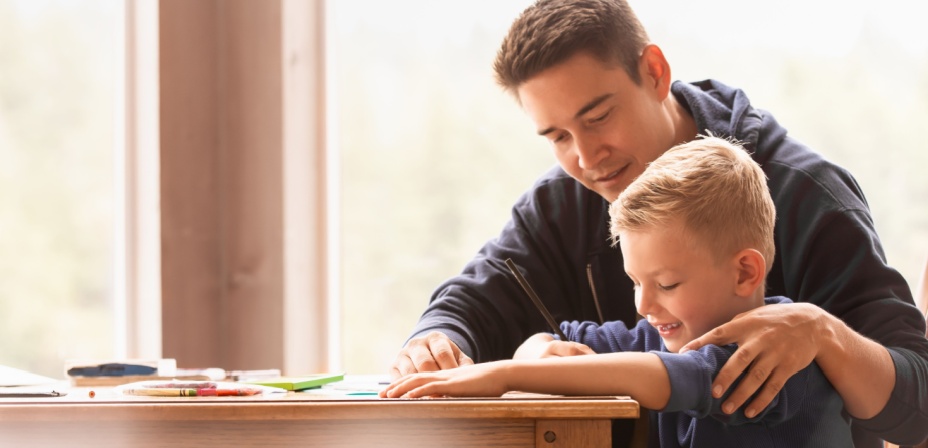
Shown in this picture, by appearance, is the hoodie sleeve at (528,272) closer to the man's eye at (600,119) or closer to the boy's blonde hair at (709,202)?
the man's eye at (600,119)

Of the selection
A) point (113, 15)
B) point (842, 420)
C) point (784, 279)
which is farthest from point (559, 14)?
point (113, 15)

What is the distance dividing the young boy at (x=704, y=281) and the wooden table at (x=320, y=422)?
91mm

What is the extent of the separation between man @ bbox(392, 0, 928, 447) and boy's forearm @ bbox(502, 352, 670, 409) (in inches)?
4.3

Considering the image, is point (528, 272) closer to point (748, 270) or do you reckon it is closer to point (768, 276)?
point (768, 276)

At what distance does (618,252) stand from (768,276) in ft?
0.84

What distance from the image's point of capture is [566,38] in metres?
1.44

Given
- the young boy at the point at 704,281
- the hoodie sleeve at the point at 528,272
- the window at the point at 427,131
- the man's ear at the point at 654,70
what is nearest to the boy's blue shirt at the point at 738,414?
the young boy at the point at 704,281

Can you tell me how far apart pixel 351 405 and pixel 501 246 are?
2.67 feet

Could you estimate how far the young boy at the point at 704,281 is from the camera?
1.01 m

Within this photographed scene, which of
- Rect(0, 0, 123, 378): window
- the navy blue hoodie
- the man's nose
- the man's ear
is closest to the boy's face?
the navy blue hoodie

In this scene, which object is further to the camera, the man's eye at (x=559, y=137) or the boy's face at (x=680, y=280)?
the man's eye at (x=559, y=137)

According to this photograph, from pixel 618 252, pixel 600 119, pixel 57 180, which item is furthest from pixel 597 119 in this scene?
pixel 57 180

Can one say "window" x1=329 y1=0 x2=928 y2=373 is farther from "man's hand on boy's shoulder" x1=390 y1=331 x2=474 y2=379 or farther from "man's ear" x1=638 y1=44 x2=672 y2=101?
"man's hand on boy's shoulder" x1=390 y1=331 x2=474 y2=379

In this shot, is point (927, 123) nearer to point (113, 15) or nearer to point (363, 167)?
point (363, 167)
